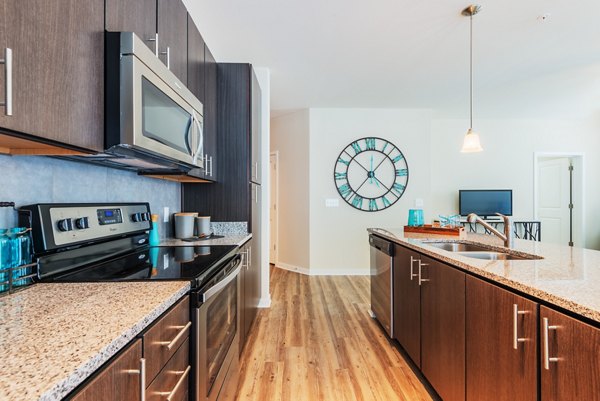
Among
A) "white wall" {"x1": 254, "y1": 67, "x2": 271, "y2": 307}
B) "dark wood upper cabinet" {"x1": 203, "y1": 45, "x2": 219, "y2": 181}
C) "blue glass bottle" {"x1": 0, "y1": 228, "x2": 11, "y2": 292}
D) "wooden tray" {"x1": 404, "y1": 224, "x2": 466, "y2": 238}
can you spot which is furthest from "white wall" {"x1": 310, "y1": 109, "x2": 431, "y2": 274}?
"blue glass bottle" {"x1": 0, "y1": 228, "x2": 11, "y2": 292}

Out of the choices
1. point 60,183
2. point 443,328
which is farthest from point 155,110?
point 443,328

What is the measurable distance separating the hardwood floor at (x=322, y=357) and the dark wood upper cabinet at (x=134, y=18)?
191 cm

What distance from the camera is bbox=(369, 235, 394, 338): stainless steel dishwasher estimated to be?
2.24m

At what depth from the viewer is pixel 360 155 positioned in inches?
177

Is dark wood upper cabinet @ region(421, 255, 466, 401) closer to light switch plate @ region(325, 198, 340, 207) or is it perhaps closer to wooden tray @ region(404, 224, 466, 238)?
wooden tray @ region(404, 224, 466, 238)

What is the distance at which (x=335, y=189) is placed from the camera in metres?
4.50

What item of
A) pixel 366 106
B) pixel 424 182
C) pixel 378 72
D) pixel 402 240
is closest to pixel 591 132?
pixel 424 182

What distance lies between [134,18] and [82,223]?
87cm

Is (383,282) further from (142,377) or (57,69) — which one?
(57,69)

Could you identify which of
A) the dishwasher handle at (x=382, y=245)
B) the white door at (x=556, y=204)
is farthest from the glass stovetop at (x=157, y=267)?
the white door at (x=556, y=204)

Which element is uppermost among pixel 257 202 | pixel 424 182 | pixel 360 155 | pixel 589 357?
pixel 360 155

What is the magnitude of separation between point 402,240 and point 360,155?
8.78ft

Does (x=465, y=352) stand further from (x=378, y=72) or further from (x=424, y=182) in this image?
(x=424, y=182)

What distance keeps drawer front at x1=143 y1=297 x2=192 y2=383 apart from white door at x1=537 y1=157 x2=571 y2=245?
253 inches
